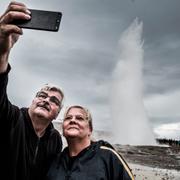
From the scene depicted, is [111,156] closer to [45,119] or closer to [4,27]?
[45,119]

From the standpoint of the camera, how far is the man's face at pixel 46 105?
4321 mm

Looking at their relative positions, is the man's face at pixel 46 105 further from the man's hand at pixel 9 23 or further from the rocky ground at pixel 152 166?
the rocky ground at pixel 152 166

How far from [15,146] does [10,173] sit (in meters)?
0.30

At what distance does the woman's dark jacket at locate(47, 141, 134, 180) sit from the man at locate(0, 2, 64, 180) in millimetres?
304

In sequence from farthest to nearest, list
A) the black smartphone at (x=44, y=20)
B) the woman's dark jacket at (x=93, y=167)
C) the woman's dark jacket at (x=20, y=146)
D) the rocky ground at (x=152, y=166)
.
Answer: the rocky ground at (x=152, y=166), the woman's dark jacket at (x=93, y=167), the woman's dark jacket at (x=20, y=146), the black smartphone at (x=44, y=20)

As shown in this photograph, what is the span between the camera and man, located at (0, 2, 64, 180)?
2.20 metres

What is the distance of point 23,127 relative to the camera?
11.5 feet

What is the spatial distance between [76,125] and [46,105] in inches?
19.6

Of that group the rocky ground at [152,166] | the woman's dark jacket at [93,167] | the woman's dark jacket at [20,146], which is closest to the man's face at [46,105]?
the woman's dark jacket at [20,146]

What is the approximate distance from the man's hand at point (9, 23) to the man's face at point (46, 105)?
84.1 inches

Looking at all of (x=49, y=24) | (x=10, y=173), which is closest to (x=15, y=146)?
(x=10, y=173)

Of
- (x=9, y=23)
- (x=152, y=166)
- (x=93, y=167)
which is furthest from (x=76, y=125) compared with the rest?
→ (x=152, y=166)

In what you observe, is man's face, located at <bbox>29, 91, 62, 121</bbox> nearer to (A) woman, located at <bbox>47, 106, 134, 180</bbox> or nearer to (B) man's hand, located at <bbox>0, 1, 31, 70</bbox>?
(A) woman, located at <bbox>47, 106, 134, 180</bbox>

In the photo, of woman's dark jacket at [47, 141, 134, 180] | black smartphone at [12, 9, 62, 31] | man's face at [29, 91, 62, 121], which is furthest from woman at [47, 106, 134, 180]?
black smartphone at [12, 9, 62, 31]
